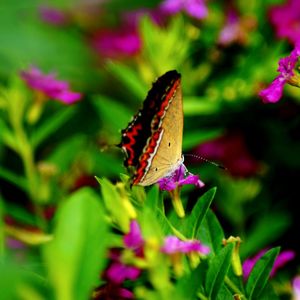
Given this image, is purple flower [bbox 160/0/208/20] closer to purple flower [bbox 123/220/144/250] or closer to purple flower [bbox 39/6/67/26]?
purple flower [bbox 39/6/67/26]

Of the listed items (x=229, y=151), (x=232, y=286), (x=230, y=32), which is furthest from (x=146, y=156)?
(x=230, y=32)

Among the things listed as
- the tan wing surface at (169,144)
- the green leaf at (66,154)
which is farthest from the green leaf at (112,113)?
the tan wing surface at (169,144)

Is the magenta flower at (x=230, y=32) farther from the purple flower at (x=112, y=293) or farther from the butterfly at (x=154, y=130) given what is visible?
the purple flower at (x=112, y=293)

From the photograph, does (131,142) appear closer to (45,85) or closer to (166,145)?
(166,145)

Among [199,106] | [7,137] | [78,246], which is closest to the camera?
[78,246]

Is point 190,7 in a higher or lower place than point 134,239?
higher

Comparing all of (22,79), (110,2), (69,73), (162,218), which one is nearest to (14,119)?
Answer: (22,79)

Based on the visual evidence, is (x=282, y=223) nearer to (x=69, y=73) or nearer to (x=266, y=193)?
(x=266, y=193)
